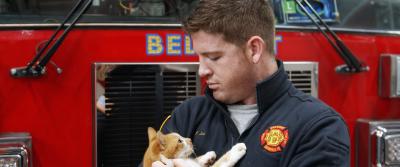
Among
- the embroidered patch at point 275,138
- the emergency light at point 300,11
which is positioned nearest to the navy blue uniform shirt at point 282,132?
the embroidered patch at point 275,138

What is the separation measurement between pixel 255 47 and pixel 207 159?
14.5 inches

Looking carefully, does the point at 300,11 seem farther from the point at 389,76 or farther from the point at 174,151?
the point at 174,151

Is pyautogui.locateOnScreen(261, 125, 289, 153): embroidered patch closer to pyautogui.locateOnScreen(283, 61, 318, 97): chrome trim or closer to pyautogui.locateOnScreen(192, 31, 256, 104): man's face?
pyautogui.locateOnScreen(192, 31, 256, 104): man's face

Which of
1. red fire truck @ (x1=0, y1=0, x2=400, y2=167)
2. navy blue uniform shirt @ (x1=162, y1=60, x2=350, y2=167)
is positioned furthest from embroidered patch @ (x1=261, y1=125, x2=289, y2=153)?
red fire truck @ (x1=0, y1=0, x2=400, y2=167)

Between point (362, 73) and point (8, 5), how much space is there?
1.71 m

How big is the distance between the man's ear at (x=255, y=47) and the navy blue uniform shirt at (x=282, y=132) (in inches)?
2.9

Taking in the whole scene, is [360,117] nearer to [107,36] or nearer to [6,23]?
[107,36]

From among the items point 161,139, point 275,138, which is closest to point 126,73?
point 161,139

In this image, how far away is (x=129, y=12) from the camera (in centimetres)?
239

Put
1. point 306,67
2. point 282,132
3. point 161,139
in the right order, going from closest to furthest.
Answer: point 282,132 → point 161,139 → point 306,67

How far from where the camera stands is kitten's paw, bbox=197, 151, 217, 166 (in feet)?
5.23

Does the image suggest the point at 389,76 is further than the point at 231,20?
Yes

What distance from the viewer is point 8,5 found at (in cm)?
228

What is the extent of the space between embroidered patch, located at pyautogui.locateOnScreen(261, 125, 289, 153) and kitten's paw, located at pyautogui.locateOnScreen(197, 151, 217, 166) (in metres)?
0.17
